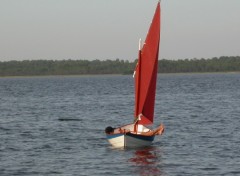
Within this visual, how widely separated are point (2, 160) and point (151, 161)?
8143 millimetres

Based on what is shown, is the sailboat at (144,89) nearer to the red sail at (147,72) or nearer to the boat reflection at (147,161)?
the red sail at (147,72)

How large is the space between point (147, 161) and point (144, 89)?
6.07 metres

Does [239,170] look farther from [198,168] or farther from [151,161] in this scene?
[151,161]

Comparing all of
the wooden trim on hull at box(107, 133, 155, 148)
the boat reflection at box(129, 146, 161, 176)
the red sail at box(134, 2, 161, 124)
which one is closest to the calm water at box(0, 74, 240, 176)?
the boat reflection at box(129, 146, 161, 176)

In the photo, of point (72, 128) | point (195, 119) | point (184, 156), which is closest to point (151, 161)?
point (184, 156)

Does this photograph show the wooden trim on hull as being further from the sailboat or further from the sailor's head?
the sailor's head

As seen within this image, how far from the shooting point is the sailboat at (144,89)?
4062 cm

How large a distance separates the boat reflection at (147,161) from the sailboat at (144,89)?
876 millimetres

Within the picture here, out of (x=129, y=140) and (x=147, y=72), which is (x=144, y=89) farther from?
(x=129, y=140)

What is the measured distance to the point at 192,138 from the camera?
4744 centimetres

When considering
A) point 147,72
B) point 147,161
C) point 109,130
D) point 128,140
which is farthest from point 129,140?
point 147,72

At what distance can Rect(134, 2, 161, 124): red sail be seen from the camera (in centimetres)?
4112

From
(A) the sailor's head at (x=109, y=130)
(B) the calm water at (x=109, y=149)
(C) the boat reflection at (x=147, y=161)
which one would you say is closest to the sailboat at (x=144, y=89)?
(A) the sailor's head at (x=109, y=130)

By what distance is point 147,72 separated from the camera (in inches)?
1633
